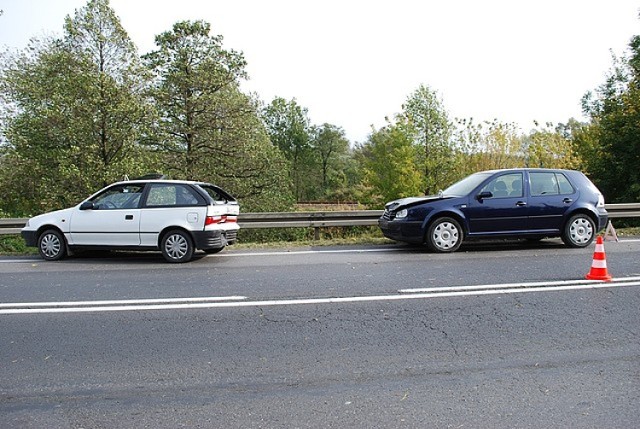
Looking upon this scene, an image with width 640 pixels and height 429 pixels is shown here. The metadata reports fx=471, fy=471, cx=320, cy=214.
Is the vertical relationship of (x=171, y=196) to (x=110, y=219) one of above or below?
above

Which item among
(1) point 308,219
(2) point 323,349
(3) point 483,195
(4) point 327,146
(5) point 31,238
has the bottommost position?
(2) point 323,349

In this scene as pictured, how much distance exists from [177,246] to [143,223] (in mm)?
804

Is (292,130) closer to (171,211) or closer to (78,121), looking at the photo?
(78,121)

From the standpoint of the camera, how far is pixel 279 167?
26078 millimetres

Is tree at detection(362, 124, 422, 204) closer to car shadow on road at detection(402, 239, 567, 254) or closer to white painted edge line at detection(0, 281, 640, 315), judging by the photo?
car shadow on road at detection(402, 239, 567, 254)

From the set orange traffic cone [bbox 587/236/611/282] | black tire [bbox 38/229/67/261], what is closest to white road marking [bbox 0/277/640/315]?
orange traffic cone [bbox 587/236/611/282]

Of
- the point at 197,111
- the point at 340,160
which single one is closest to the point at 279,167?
the point at 197,111

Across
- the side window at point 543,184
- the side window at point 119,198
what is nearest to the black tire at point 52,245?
the side window at point 119,198

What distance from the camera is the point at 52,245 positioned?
9289 mm

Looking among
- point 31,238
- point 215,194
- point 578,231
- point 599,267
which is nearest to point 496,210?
point 578,231

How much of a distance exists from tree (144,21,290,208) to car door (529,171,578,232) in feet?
50.7

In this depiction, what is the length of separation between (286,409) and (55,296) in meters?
4.43

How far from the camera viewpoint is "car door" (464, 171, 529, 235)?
31.4 feet

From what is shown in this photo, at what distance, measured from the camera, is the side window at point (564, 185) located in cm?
990
